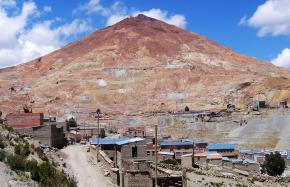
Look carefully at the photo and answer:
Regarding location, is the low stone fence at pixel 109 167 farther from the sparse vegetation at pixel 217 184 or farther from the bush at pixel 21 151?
the sparse vegetation at pixel 217 184

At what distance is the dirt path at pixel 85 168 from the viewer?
19.5 meters

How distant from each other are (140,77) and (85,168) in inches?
3754

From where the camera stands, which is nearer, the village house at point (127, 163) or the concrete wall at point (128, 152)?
the village house at point (127, 163)

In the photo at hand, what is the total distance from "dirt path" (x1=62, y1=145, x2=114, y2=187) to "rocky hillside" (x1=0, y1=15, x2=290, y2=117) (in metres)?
63.1

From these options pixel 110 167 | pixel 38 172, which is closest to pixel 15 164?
pixel 38 172

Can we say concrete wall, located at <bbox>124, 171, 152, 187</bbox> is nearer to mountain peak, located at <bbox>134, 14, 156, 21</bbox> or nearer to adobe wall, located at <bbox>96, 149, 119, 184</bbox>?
adobe wall, located at <bbox>96, 149, 119, 184</bbox>

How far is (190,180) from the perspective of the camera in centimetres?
2544

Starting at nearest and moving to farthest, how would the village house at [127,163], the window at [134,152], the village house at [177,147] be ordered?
the village house at [127,163] → the window at [134,152] → the village house at [177,147]

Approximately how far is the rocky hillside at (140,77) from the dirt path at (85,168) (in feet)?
207

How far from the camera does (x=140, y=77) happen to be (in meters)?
118

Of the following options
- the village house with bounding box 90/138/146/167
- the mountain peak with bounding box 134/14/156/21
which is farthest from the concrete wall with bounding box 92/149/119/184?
the mountain peak with bounding box 134/14/156/21

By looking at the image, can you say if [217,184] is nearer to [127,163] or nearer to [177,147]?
[127,163]

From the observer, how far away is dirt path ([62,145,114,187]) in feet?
63.8

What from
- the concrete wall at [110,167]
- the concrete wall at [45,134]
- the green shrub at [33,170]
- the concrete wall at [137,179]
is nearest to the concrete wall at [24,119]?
the concrete wall at [45,134]
